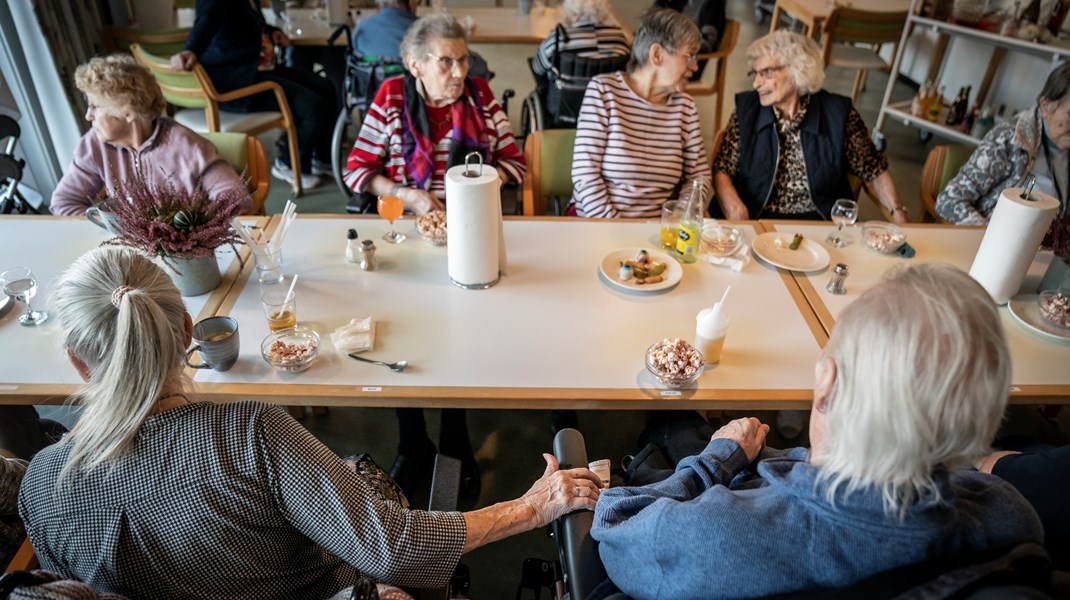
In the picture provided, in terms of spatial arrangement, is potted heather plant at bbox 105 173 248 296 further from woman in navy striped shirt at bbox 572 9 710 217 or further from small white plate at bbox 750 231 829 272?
small white plate at bbox 750 231 829 272

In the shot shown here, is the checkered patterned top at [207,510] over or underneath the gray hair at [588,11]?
underneath

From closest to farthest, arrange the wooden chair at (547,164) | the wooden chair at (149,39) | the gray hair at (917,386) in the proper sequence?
1. the gray hair at (917,386)
2. the wooden chair at (547,164)
3. the wooden chair at (149,39)

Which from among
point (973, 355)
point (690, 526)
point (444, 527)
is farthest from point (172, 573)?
point (973, 355)

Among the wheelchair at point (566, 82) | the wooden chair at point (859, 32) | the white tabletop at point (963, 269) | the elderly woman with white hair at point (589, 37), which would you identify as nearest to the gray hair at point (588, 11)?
the elderly woman with white hair at point (589, 37)

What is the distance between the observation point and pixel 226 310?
5.62 feet

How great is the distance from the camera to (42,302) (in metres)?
1.71

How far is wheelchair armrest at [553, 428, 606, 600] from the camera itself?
45.2 inches

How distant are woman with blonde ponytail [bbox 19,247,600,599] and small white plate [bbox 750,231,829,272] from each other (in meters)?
1.37

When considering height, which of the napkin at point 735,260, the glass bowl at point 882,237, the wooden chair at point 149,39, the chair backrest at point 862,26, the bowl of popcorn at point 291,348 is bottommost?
the bowl of popcorn at point 291,348

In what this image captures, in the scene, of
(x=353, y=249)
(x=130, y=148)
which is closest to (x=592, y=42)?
(x=353, y=249)

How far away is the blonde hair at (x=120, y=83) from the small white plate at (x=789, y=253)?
2005 millimetres

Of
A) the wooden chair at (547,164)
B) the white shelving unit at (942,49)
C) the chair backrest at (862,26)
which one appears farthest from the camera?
the chair backrest at (862,26)

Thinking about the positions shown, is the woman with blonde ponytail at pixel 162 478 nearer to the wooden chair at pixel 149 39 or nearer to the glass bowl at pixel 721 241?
the glass bowl at pixel 721 241

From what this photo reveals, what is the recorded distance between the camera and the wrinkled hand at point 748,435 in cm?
139
